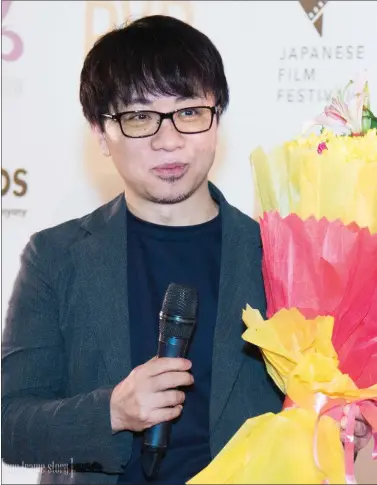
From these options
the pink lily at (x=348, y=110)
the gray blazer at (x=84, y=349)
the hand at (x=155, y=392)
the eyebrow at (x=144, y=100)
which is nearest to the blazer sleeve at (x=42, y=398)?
the gray blazer at (x=84, y=349)

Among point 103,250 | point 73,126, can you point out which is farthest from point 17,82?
point 103,250

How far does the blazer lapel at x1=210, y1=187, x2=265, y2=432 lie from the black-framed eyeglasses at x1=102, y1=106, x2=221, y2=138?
0.20 meters

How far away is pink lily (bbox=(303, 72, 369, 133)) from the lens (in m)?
1.31

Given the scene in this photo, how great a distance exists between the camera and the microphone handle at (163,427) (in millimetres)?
1223

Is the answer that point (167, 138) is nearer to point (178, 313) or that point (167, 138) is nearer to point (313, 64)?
point (178, 313)

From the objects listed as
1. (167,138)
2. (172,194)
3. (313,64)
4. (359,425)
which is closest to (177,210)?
(172,194)

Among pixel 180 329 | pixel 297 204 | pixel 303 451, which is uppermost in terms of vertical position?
pixel 297 204

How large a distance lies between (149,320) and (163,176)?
0.27m

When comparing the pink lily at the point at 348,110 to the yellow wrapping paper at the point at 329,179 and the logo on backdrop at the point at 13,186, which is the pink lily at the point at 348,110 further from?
the logo on backdrop at the point at 13,186

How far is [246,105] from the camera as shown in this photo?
7.18ft

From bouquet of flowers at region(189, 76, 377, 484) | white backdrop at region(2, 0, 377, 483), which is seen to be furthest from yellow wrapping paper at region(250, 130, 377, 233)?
white backdrop at region(2, 0, 377, 483)

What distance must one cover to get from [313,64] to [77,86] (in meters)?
0.63

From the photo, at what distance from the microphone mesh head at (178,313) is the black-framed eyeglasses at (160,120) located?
0.39 metres

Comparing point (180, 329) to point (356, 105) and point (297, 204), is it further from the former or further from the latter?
point (356, 105)
